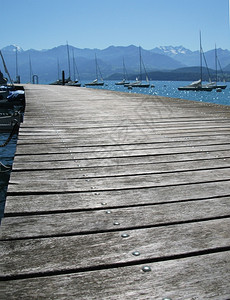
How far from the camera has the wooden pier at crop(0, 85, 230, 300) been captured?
127cm

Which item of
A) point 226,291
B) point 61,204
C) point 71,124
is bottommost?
point 226,291

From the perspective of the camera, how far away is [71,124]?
5.32m

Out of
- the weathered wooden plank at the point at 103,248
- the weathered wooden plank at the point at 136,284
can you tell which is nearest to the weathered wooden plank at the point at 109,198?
the weathered wooden plank at the point at 103,248

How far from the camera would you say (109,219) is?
184cm

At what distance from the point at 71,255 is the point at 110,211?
531 mm

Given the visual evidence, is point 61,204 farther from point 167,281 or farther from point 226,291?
point 226,291

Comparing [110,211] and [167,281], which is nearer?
[167,281]

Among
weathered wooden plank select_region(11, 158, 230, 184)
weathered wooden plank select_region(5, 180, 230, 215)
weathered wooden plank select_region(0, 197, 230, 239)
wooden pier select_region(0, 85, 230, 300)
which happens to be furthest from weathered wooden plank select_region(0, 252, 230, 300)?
weathered wooden plank select_region(11, 158, 230, 184)

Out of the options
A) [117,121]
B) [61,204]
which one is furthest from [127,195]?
[117,121]

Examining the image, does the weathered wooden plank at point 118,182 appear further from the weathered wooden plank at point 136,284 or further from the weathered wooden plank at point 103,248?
the weathered wooden plank at point 136,284

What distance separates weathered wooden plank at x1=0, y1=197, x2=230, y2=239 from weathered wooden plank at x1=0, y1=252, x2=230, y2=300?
1.24ft

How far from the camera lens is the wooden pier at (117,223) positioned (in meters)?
1.27

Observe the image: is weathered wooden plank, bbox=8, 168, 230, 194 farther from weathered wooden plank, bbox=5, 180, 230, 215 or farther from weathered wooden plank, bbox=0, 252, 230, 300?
weathered wooden plank, bbox=0, 252, 230, 300

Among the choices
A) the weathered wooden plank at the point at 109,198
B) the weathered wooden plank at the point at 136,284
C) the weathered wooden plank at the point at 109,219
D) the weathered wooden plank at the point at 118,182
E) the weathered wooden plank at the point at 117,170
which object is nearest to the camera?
the weathered wooden plank at the point at 136,284
